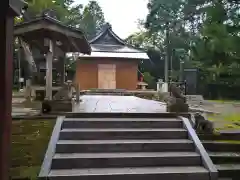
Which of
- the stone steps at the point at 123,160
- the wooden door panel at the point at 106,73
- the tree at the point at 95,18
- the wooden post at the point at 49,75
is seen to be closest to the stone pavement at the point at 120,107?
the wooden post at the point at 49,75

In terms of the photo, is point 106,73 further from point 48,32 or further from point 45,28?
point 45,28

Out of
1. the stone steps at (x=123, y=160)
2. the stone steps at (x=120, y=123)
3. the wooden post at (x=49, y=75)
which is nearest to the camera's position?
the stone steps at (x=123, y=160)

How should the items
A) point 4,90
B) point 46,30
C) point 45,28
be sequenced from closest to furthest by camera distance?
point 4,90, point 45,28, point 46,30

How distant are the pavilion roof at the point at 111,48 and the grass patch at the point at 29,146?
1815cm

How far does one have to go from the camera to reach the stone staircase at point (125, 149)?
4.66 m

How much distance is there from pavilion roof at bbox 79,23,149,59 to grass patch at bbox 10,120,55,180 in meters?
18.2

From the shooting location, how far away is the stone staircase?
4660mm

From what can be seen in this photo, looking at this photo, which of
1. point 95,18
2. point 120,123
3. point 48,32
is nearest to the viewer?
point 120,123

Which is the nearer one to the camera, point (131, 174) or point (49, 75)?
point (131, 174)

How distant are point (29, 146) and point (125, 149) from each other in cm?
165

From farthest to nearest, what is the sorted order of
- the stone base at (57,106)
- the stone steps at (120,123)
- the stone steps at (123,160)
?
the stone base at (57,106), the stone steps at (120,123), the stone steps at (123,160)

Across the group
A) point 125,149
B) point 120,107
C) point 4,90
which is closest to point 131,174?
point 125,149

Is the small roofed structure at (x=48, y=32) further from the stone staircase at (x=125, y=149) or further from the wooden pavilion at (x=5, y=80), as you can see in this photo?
the wooden pavilion at (x=5, y=80)

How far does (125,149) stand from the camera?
525 cm
